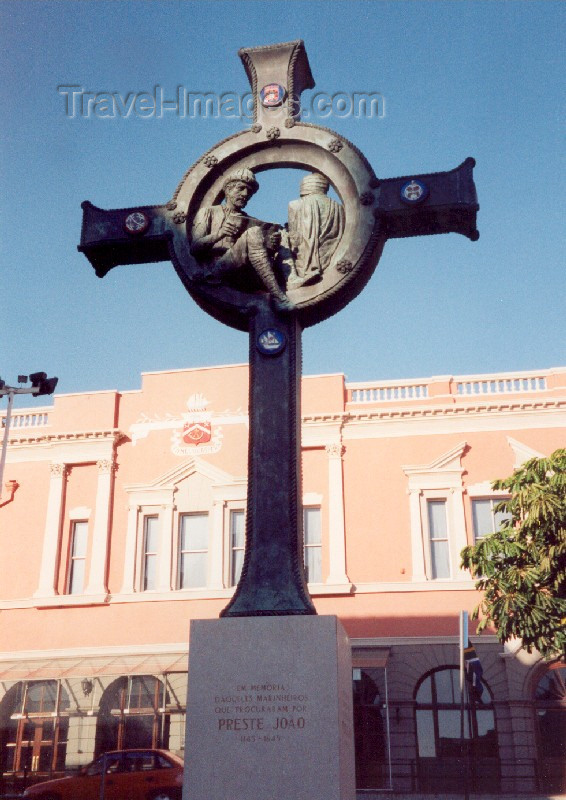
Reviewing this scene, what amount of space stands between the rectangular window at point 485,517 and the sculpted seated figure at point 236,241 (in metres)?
19.8

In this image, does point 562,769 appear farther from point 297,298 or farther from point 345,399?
point 297,298

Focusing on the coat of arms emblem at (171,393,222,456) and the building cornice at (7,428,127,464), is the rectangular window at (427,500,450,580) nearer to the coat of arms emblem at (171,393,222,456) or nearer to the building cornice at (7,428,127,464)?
the coat of arms emblem at (171,393,222,456)

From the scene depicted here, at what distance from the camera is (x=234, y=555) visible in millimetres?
25969

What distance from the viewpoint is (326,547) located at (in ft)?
84.4

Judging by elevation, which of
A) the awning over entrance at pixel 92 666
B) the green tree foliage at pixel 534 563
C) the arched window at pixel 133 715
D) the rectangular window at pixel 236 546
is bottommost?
the arched window at pixel 133 715

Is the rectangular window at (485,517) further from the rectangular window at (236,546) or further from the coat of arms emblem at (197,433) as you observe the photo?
the coat of arms emblem at (197,433)

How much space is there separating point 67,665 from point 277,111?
21890mm

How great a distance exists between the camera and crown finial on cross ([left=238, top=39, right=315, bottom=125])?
702 cm

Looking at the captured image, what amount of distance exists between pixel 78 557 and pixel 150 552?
229cm

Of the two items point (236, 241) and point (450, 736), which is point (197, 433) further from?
point (236, 241)

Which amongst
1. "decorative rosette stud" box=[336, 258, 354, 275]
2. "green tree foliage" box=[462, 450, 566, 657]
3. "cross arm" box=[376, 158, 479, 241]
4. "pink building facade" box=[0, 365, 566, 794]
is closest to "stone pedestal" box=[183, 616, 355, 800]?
"decorative rosette stud" box=[336, 258, 354, 275]

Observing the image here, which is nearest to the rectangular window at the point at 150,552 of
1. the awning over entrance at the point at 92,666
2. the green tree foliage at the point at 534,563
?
the awning over entrance at the point at 92,666

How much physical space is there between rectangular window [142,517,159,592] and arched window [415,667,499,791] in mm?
8507

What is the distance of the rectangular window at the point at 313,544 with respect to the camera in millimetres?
25609
